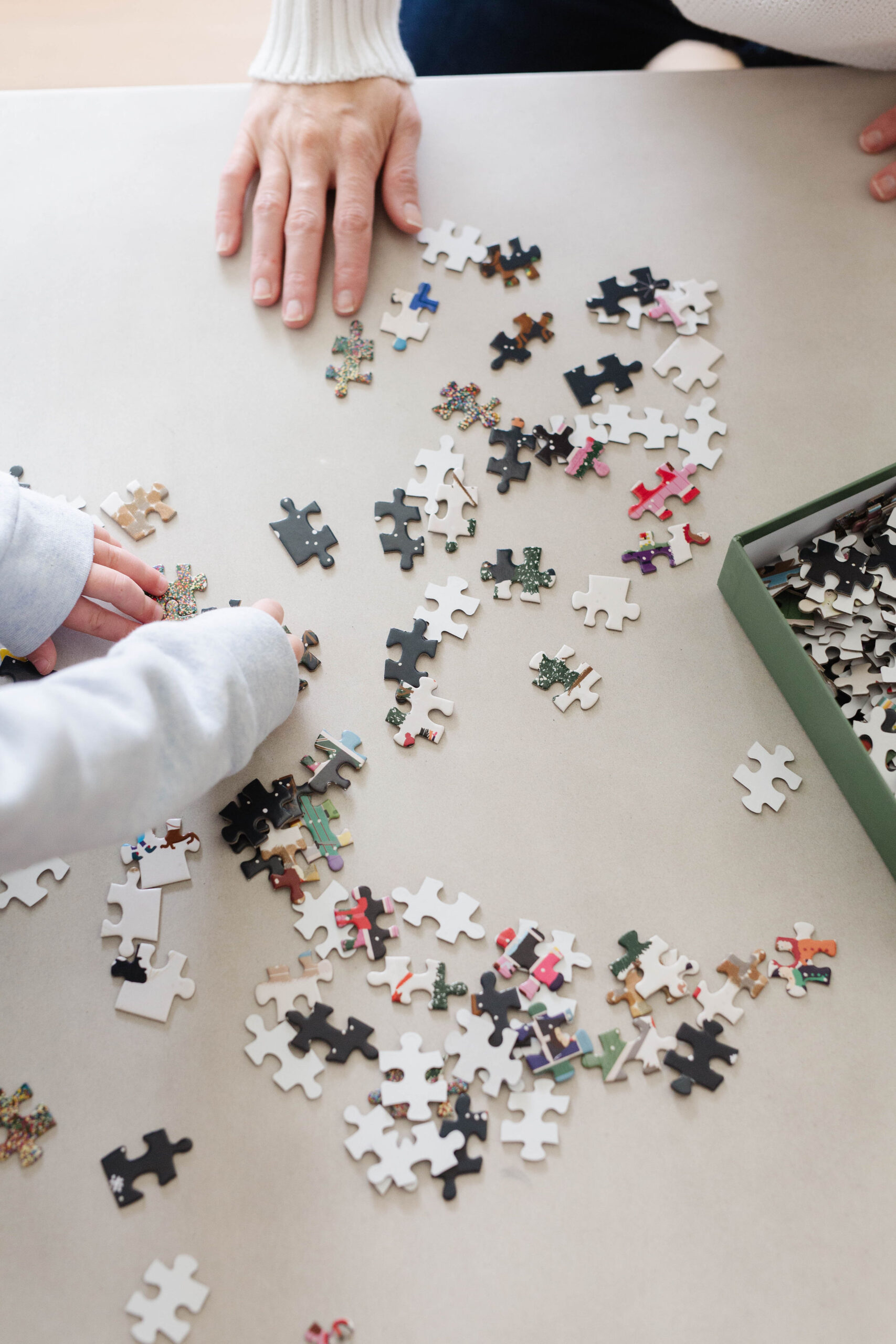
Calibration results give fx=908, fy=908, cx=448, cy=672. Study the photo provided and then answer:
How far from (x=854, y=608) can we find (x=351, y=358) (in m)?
0.79

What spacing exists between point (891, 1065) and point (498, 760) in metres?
0.55

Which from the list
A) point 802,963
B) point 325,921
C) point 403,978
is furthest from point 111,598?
point 802,963

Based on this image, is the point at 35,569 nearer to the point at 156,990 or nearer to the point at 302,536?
the point at 302,536

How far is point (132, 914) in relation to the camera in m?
1.05

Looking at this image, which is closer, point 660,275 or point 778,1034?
point 778,1034

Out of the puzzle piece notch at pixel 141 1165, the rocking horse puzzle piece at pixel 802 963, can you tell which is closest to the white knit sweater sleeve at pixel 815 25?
the rocking horse puzzle piece at pixel 802 963

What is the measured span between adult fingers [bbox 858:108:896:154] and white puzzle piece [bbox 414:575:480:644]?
3.31 feet

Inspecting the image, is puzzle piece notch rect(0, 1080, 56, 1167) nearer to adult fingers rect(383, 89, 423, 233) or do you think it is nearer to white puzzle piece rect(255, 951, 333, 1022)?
white puzzle piece rect(255, 951, 333, 1022)

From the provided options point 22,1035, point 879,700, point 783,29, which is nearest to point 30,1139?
point 22,1035

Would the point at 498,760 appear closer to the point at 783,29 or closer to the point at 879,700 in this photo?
the point at 879,700

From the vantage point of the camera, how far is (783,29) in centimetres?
142

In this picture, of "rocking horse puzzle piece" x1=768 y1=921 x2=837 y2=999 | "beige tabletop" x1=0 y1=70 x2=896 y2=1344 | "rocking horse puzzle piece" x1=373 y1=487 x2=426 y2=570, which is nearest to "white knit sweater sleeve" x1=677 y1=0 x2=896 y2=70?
"beige tabletop" x1=0 y1=70 x2=896 y2=1344

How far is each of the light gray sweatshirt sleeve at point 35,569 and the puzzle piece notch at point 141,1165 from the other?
0.59 meters

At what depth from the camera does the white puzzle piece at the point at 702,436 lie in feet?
4.20
